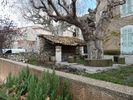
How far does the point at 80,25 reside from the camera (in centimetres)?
1791

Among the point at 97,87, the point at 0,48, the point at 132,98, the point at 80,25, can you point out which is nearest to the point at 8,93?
the point at 97,87

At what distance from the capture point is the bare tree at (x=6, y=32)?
20.3 meters

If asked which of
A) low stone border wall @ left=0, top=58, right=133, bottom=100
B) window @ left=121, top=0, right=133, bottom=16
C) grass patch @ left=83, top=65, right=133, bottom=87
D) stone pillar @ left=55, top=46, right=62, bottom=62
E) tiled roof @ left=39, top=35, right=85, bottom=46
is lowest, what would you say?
grass patch @ left=83, top=65, right=133, bottom=87

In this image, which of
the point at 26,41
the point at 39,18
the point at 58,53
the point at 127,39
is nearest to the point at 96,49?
the point at 58,53

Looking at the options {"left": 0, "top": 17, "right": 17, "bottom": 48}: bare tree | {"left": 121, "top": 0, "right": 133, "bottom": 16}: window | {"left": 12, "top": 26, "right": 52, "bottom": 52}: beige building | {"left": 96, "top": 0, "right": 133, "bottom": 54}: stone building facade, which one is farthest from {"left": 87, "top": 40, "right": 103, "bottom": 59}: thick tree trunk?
{"left": 12, "top": 26, "right": 52, "bottom": 52}: beige building

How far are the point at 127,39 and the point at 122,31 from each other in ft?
3.71

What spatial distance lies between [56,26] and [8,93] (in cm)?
3230

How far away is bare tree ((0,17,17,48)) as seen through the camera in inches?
800

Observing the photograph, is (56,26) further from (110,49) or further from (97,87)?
(97,87)

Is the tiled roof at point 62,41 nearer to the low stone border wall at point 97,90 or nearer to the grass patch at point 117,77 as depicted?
the grass patch at point 117,77

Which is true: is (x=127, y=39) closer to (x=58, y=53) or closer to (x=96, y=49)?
(x=58, y=53)

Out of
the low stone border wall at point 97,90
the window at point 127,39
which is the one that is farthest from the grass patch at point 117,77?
the window at point 127,39

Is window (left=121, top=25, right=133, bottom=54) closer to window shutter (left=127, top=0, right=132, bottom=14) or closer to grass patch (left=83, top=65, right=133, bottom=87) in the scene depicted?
window shutter (left=127, top=0, right=132, bottom=14)

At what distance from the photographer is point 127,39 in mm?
24688
